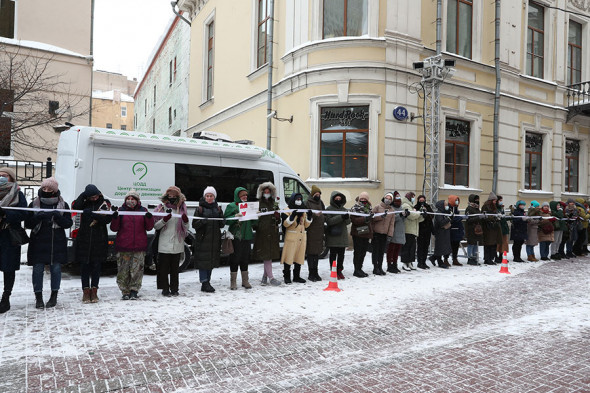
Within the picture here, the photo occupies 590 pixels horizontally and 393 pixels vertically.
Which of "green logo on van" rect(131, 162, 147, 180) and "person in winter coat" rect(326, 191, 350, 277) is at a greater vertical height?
"green logo on van" rect(131, 162, 147, 180)

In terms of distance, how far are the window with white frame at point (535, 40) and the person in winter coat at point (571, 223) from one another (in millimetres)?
7054

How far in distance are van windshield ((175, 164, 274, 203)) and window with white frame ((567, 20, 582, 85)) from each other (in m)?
16.2

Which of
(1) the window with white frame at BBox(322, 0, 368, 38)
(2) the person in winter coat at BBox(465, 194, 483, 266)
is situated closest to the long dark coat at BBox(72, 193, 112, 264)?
(2) the person in winter coat at BBox(465, 194, 483, 266)

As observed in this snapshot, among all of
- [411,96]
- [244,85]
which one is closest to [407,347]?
[411,96]

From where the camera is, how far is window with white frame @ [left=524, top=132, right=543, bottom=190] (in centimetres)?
1741

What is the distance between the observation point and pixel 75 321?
530 cm

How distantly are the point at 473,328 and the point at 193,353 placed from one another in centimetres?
345

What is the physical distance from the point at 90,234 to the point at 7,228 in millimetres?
1008

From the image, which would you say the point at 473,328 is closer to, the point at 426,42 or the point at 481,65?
the point at 426,42

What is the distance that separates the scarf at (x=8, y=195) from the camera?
5.59 metres

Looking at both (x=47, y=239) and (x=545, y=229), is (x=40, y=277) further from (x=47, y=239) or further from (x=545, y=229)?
(x=545, y=229)

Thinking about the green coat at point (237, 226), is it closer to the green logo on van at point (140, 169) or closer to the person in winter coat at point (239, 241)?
the person in winter coat at point (239, 241)

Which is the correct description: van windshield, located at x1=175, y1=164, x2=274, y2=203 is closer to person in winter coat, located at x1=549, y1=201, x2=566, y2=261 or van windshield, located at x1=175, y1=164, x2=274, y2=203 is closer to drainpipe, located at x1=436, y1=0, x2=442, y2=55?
drainpipe, located at x1=436, y1=0, x2=442, y2=55

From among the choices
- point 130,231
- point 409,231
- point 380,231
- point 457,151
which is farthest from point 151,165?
point 457,151
